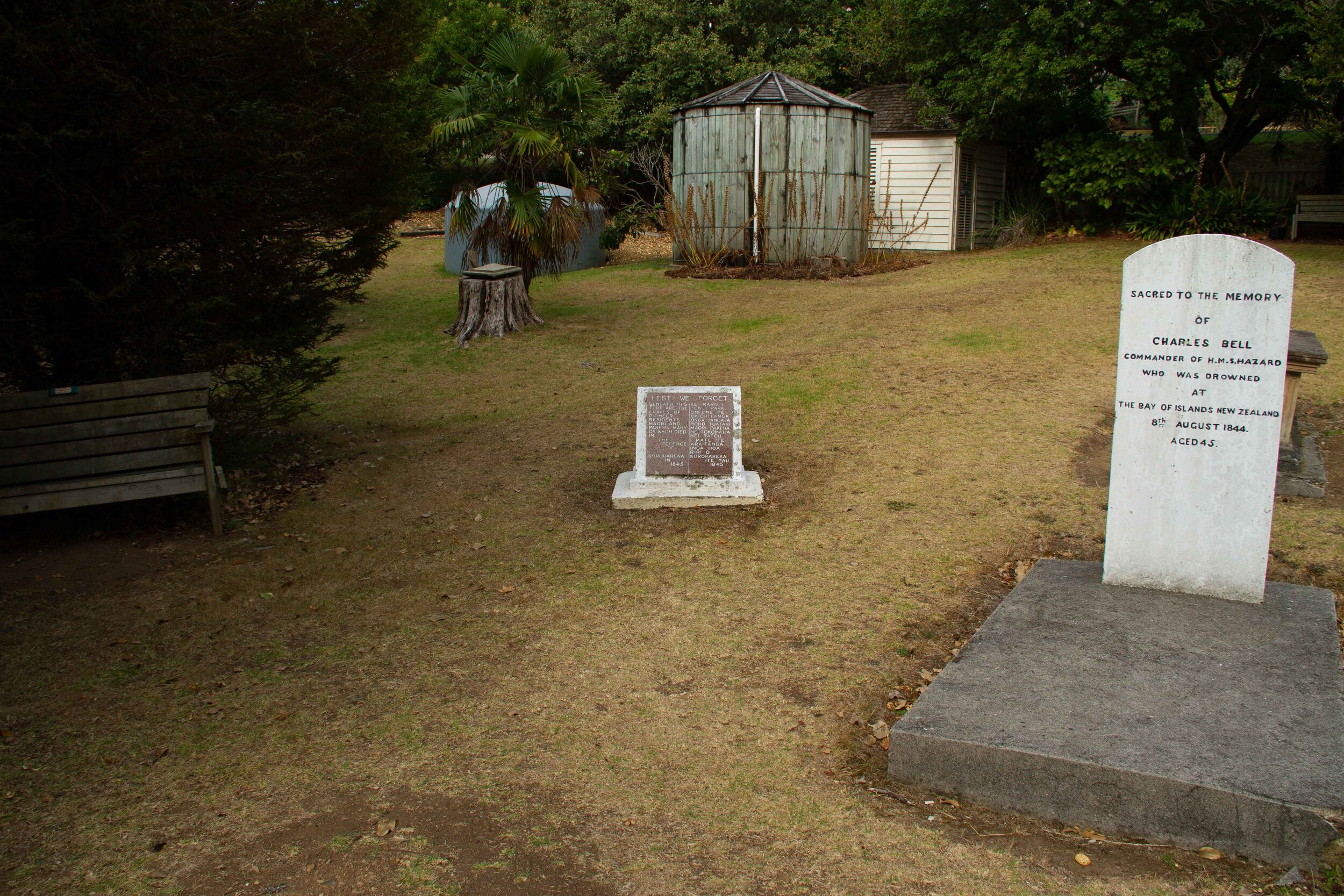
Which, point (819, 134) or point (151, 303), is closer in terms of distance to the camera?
point (151, 303)

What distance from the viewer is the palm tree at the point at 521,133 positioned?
12430 mm

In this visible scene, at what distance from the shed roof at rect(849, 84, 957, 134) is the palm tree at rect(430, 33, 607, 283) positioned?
9856 millimetres

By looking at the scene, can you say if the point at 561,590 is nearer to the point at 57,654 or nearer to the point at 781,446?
the point at 57,654

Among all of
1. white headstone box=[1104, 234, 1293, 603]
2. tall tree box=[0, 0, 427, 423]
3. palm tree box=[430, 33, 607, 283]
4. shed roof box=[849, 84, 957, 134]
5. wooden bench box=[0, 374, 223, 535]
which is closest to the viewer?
white headstone box=[1104, 234, 1293, 603]

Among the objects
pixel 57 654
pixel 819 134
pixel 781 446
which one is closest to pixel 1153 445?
pixel 781 446

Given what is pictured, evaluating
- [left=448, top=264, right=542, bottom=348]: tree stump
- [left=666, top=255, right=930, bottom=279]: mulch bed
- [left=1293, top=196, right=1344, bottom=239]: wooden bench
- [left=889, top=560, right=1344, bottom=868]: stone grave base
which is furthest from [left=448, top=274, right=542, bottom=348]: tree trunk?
[left=1293, top=196, right=1344, bottom=239]: wooden bench

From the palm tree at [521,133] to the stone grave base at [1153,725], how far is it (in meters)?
9.37

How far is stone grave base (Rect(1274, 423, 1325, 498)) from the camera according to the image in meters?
6.97

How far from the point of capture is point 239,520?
703cm

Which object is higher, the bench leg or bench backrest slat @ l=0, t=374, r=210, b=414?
bench backrest slat @ l=0, t=374, r=210, b=414

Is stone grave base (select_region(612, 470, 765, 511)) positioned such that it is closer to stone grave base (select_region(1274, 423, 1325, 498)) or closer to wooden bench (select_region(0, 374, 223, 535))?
wooden bench (select_region(0, 374, 223, 535))

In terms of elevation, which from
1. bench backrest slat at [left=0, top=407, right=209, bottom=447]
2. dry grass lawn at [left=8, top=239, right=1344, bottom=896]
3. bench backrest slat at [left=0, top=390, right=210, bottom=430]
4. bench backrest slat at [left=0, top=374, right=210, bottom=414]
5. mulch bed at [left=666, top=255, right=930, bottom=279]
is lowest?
dry grass lawn at [left=8, top=239, right=1344, bottom=896]

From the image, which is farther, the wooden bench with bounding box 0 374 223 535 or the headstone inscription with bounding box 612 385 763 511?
the headstone inscription with bounding box 612 385 763 511

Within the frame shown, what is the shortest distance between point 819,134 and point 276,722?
51.6 feet
